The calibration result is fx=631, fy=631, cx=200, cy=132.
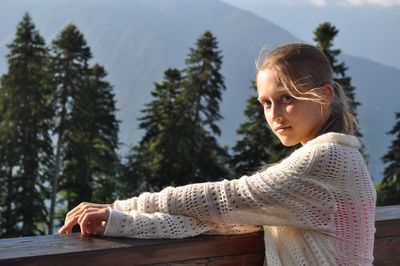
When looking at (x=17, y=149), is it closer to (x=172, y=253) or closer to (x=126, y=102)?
(x=172, y=253)

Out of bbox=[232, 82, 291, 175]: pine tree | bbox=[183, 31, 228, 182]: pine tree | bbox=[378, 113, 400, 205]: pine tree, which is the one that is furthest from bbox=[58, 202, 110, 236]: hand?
bbox=[378, 113, 400, 205]: pine tree

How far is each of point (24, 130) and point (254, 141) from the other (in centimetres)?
993

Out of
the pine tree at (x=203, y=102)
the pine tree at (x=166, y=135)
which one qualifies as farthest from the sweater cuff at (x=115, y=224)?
the pine tree at (x=203, y=102)

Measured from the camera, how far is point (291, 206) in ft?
6.04

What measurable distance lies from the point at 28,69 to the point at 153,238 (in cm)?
2590

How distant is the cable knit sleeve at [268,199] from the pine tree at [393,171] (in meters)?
28.1

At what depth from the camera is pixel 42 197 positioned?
27172 mm

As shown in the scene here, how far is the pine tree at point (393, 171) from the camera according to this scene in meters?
29.0

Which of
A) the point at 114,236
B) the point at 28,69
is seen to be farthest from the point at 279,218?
the point at 28,69

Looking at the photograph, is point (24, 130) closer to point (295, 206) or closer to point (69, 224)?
point (69, 224)

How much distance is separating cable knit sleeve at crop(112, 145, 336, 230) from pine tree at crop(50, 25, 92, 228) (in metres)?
26.4

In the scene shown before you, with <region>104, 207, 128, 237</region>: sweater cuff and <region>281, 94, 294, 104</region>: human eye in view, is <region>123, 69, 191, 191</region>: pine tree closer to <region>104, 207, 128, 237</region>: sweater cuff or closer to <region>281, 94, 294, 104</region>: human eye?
<region>281, 94, 294, 104</region>: human eye

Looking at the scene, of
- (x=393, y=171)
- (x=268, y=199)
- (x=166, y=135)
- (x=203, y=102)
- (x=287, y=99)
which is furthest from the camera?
(x=203, y=102)

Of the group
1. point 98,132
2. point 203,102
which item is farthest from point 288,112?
point 98,132
